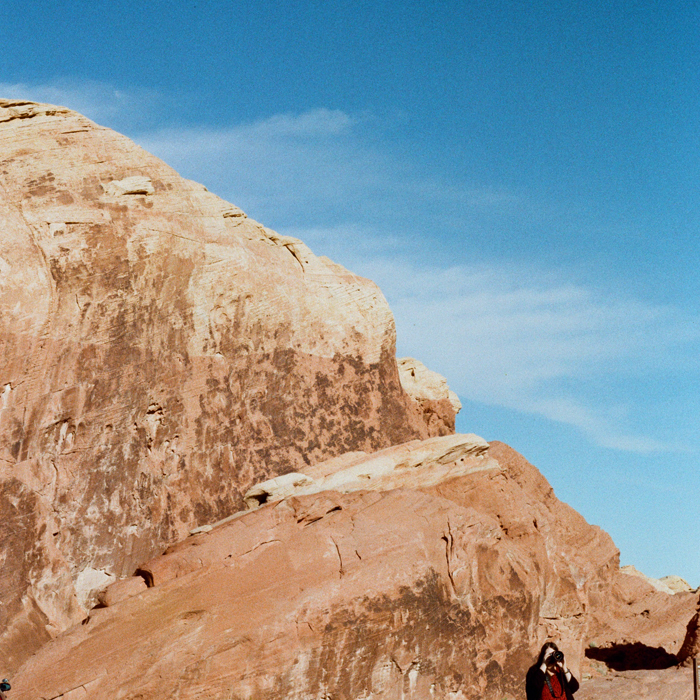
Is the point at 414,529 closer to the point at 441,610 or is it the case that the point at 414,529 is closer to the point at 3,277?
the point at 441,610

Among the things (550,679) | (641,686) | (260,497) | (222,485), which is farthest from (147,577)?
(641,686)

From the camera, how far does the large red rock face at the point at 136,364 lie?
1712 cm

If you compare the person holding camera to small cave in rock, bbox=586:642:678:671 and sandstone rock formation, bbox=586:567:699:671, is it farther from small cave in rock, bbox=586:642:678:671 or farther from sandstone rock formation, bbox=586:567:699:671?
sandstone rock formation, bbox=586:567:699:671

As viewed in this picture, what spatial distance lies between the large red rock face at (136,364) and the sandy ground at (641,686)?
614 centimetres

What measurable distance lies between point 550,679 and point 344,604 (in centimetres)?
404

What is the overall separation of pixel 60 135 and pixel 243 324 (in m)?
5.50

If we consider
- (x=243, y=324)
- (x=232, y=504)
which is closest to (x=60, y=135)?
(x=243, y=324)

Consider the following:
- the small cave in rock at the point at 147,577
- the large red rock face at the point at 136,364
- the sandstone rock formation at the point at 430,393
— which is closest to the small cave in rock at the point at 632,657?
the sandstone rock formation at the point at 430,393

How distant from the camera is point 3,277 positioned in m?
17.9

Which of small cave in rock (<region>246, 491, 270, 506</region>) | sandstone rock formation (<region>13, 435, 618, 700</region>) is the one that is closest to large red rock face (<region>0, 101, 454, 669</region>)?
small cave in rock (<region>246, 491, 270, 506</region>)

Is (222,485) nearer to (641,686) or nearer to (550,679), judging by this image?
(550,679)

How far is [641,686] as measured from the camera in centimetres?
1797

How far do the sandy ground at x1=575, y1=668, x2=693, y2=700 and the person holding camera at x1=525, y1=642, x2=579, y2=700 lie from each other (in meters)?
1.54

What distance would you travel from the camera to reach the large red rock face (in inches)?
674
